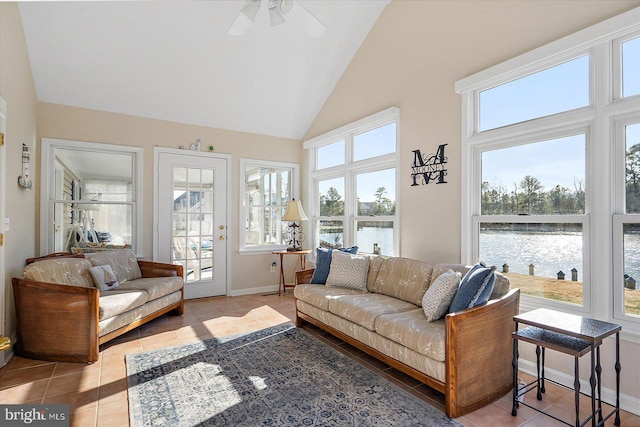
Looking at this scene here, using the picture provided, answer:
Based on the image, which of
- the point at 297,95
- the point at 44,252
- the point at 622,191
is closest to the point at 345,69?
the point at 297,95

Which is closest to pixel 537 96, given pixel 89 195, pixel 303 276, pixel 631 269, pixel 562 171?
pixel 562 171

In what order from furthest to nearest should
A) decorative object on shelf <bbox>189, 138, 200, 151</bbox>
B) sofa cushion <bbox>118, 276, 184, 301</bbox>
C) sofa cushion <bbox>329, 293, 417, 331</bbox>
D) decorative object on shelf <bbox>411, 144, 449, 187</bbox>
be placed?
1. decorative object on shelf <bbox>189, 138, 200, 151</bbox>
2. sofa cushion <bbox>118, 276, 184, 301</bbox>
3. decorative object on shelf <bbox>411, 144, 449, 187</bbox>
4. sofa cushion <bbox>329, 293, 417, 331</bbox>

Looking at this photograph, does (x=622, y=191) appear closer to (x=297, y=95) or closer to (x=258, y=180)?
(x=297, y=95)

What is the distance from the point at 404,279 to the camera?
3361 mm

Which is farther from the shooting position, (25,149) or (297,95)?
(297,95)

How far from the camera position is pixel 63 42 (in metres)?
3.69

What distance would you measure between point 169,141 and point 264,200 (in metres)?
1.70

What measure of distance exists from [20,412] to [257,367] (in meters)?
1.53

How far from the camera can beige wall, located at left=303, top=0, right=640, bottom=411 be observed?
2643 millimetres

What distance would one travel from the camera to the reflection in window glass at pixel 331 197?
5.24 m

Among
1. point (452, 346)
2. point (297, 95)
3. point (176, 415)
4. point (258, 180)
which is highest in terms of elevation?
point (297, 95)

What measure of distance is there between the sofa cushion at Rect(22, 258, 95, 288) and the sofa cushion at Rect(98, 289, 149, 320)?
264 millimetres

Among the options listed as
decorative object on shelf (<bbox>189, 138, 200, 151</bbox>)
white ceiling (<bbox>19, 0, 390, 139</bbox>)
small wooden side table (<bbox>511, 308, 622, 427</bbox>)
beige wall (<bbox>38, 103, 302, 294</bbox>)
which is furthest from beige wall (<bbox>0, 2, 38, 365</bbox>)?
small wooden side table (<bbox>511, 308, 622, 427</bbox>)

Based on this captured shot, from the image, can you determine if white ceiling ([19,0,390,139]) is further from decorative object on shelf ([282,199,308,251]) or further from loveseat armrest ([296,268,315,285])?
loveseat armrest ([296,268,315,285])
